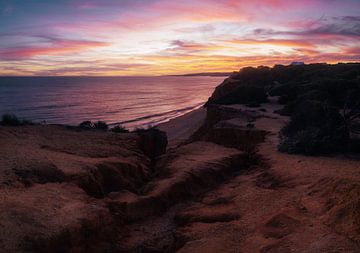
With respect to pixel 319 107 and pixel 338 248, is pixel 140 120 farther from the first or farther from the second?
pixel 338 248

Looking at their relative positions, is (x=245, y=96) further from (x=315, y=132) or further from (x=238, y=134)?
(x=315, y=132)

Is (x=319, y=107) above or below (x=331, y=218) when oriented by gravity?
above

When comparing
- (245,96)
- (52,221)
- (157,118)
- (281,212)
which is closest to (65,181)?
(52,221)

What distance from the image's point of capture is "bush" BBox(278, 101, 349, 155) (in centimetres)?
1593

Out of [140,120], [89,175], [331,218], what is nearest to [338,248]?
[331,218]

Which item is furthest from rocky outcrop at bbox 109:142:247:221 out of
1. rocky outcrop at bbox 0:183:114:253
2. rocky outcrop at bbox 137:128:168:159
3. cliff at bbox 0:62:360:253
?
rocky outcrop at bbox 137:128:168:159

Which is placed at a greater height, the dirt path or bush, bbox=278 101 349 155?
bush, bbox=278 101 349 155

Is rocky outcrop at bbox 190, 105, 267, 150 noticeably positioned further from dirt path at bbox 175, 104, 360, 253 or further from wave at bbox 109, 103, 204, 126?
wave at bbox 109, 103, 204, 126

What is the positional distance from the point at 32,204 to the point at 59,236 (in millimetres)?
1393

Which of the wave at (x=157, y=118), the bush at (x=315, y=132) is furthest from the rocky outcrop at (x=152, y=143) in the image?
the wave at (x=157, y=118)

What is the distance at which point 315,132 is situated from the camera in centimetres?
1662

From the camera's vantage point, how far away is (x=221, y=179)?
47.1ft

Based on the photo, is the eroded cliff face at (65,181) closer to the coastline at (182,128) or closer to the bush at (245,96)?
the coastline at (182,128)

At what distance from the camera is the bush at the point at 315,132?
1593 centimetres
